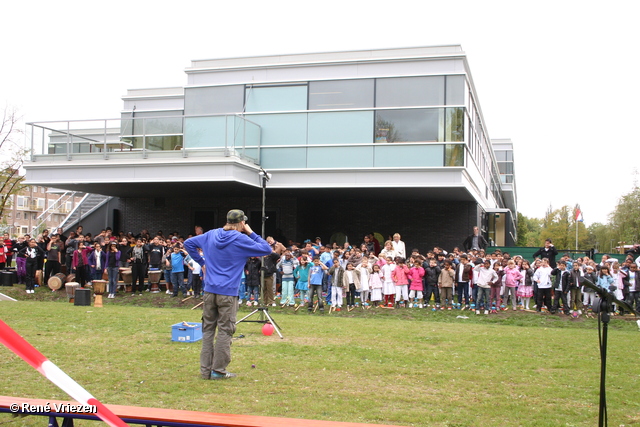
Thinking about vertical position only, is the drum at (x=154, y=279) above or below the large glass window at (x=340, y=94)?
below

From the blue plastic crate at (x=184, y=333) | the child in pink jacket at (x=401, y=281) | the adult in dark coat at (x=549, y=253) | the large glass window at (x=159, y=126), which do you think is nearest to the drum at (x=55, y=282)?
the large glass window at (x=159, y=126)

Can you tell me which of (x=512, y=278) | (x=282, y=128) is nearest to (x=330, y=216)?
(x=282, y=128)

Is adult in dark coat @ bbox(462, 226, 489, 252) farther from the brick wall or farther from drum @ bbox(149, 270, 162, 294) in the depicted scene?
drum @ bbox(149, 270, 162, 294)

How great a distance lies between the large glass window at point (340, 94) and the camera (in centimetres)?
2134

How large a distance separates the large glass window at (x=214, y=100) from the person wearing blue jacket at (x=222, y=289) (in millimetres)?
16041

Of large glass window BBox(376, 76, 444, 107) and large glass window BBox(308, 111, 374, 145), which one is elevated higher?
large glass window BBox(376, 76, 444, 107)

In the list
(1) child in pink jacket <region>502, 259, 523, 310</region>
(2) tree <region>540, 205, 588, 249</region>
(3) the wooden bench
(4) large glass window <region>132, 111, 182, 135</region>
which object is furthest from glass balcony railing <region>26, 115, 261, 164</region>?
(2) tree <region>540, 205, 588, 249</region>

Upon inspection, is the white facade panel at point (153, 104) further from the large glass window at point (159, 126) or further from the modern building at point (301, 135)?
the large glass window at point (159, 126)

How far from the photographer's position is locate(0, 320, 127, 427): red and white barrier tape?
2404 millimetres

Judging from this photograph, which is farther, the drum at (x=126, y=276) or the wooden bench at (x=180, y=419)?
the drum at (x=126, y=276)

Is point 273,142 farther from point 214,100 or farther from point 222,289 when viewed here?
point 222,289

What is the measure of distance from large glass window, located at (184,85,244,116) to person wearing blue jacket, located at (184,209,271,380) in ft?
52.6

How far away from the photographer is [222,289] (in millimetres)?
7133

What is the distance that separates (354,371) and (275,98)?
16.0m
